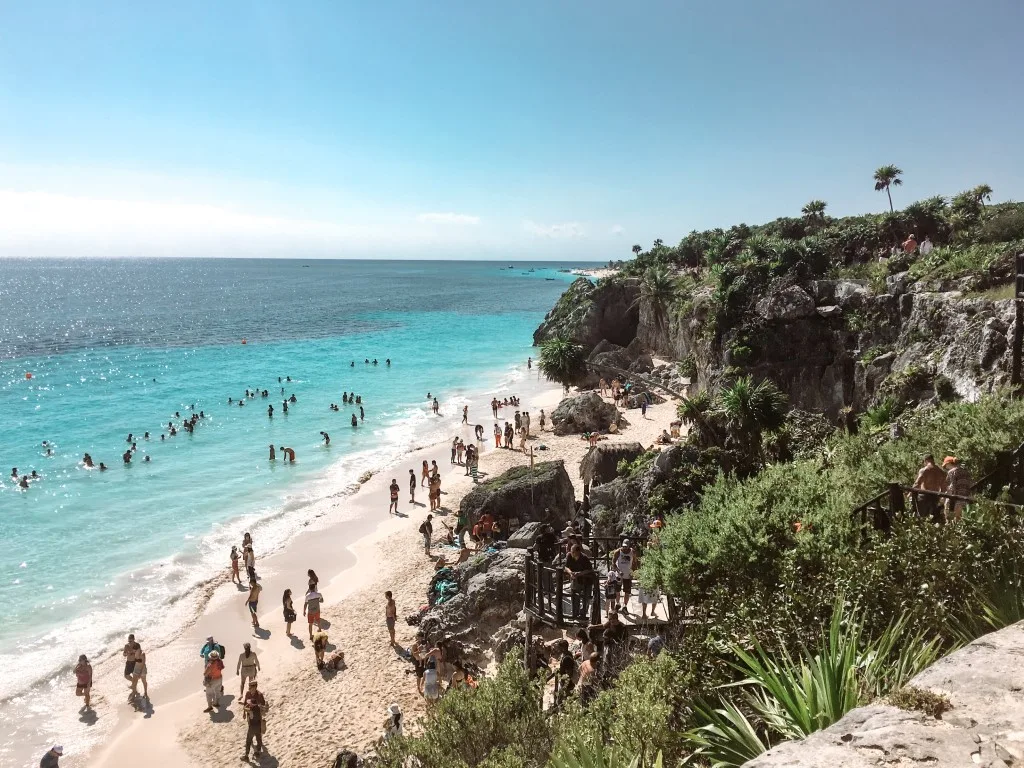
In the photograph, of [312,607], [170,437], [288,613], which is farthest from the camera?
[170,437]

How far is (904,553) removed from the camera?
20.7 feet

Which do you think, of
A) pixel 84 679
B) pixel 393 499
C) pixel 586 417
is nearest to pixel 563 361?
pixel 586 417

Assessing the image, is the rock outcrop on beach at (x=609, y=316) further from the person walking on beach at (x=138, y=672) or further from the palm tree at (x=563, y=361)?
the person walking on beach at (x=138, y=672)

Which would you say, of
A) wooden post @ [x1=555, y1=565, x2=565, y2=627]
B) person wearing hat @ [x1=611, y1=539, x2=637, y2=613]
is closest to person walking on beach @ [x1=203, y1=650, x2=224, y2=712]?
wooden post @ [x1=555, y1=565, x2=565, y2=627]

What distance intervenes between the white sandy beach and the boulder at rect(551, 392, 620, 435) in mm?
10930

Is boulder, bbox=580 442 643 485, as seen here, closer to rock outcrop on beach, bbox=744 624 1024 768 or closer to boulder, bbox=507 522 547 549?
boulder, bbox=507 522 547 549

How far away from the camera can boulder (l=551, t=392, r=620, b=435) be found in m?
35.8

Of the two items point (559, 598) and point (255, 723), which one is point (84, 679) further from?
point (559, 598)

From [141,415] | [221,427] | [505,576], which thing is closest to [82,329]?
[141,415]

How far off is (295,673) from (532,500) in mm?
8547

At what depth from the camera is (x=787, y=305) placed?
27219 millimetres

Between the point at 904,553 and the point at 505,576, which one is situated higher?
the point at 904,553

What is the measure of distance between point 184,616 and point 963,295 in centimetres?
2608

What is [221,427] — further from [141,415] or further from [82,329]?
[82,329]
